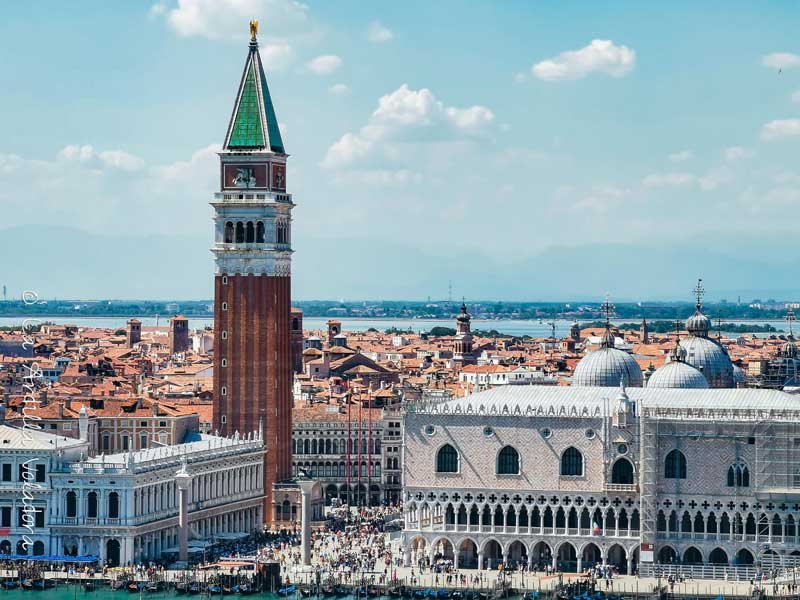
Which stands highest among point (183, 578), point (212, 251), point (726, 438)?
point (212, 251)

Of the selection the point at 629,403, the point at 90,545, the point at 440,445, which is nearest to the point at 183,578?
the point at 90,545

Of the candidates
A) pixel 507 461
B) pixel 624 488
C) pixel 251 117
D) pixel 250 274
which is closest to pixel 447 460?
pixel 507 461

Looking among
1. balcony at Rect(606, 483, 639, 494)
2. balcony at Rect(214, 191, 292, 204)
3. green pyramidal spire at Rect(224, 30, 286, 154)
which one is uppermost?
green pyramidal spire at Rect(224, 30, 286, 154)

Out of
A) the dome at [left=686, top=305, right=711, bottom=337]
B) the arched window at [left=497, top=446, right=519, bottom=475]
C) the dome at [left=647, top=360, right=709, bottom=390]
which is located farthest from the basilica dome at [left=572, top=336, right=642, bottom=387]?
the arched window at [left=497, top=446, right=519, bottom=475]

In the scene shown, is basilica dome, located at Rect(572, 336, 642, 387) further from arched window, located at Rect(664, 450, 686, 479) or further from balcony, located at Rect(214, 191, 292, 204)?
balcony, located at Rect(214, 191, 292, 204)

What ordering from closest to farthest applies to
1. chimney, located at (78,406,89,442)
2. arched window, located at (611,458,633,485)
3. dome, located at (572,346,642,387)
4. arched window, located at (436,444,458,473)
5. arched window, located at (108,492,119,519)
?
1. arched window, located at (611,458,633,485)
2. arched window, located at (108,492,119,519)
3. arched window, located at (436,444,458,473)
4. chimney, located at (78,406,89,442)
5. dome, located at (572,346,642,387)

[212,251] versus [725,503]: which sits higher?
[212,251]

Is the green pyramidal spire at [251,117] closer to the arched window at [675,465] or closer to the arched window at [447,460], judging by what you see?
the arched window at [447,460]

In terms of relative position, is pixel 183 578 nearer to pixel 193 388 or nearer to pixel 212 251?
pixel 212 251
